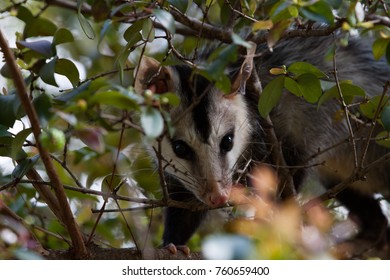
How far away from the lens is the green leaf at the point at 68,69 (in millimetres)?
1832

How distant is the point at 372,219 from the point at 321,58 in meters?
0.95

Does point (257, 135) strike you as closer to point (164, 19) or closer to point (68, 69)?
point (68, 69)

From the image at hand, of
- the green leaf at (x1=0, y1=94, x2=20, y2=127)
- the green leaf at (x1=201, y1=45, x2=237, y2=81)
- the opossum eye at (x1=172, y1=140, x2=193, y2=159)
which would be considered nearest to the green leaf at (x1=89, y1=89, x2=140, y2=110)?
the green leaf at (x1=201, y1=45, x2=237, y2=81)

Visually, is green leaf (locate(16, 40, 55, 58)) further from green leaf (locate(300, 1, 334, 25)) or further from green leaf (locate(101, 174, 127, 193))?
green leaf (locate(300, 1, 334, 25))

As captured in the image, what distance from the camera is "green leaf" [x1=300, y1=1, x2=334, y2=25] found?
1453mm

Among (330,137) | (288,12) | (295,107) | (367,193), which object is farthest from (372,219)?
(288,12)

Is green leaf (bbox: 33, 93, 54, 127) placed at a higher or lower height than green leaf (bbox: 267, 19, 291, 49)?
lower

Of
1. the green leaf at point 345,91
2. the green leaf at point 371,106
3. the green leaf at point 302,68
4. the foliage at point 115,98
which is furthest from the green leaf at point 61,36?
the green leaf at point 371,106

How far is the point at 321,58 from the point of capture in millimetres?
3260

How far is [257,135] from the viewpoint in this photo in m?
2.90

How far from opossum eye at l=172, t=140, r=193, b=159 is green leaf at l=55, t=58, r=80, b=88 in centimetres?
67

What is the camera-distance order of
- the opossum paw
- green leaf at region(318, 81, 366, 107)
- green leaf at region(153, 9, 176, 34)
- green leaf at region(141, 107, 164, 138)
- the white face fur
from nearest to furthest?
green leaf at region(141, 107, 164, 138) < green leaf at region(153, 9, 176, 34) < green leaf at region(318, 81, 366, 107) < the opossum paw < the white face fur

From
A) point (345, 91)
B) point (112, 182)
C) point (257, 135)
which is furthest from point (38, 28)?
point (257, 135)

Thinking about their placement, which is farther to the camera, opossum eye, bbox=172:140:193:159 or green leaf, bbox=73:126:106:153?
opossum eye, bbox=172:140:193:159
